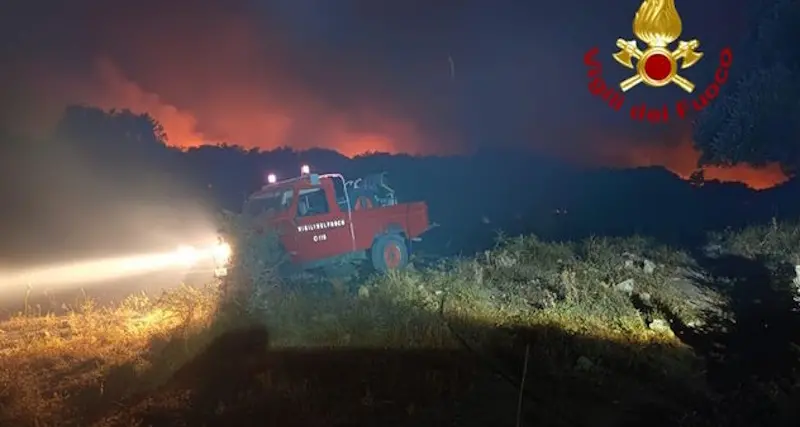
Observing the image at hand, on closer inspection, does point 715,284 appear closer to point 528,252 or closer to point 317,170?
point 528,252

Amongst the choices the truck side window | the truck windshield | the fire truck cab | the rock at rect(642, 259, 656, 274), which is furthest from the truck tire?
the rock at rect(642, 259, 656, 274)

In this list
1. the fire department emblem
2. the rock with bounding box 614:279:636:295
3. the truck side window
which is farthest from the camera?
the truck side window

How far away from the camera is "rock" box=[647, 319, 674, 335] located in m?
8.82

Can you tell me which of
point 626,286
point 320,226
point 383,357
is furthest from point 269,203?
point 626,286

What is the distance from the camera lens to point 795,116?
14977 millimetres

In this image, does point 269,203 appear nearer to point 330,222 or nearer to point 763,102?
point 330,222

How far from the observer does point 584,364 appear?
23.8 ft

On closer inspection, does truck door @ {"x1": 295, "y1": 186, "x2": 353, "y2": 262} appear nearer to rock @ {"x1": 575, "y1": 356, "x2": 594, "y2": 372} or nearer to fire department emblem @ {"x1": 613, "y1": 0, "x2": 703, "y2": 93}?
fire department emblem @ {"x1": 613, "y1": 0, "x2": 703, "y2": 93}

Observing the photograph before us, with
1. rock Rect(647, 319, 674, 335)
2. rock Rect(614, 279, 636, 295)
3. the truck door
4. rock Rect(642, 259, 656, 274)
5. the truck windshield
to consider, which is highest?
the truck windshield

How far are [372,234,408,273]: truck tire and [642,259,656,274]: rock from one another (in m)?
4.54

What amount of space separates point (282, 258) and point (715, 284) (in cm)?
783

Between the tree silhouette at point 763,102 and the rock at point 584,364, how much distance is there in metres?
10.5

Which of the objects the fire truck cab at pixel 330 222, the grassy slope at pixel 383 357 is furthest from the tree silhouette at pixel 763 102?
the fire truck cab at pixel 330 222

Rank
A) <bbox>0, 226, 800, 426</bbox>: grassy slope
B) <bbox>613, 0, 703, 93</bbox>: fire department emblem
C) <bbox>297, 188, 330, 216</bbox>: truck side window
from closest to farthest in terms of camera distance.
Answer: <bbox>0, 226, 800, 426</bbox>: grassy slope
<bbox>613, 0, 703, 93</bbox>: fire department emblem
<bbox>297, 188, 330, 216</bbox>: truck side window
